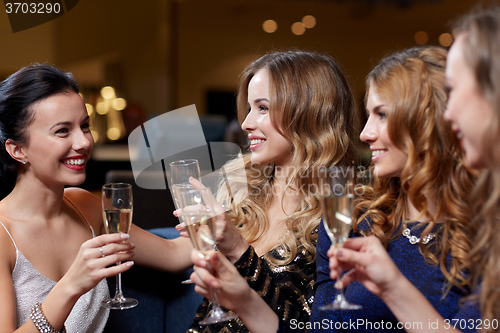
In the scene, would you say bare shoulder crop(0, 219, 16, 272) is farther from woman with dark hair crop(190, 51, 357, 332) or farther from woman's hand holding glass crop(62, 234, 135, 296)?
woman with dark hair crop(190, 51, 357, 332)

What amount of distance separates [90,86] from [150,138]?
5599mm

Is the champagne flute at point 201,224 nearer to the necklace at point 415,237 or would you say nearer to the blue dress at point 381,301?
the blue dress at point 381,301

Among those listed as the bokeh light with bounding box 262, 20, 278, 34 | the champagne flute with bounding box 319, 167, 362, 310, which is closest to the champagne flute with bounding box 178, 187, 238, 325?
the champagne flute with bounding box 319, 167, 362, 310

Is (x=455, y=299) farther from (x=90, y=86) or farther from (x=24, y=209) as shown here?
(x=90, y=86)

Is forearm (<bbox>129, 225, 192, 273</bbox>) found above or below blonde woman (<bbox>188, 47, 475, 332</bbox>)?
below

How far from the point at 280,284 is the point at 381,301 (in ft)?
1.22

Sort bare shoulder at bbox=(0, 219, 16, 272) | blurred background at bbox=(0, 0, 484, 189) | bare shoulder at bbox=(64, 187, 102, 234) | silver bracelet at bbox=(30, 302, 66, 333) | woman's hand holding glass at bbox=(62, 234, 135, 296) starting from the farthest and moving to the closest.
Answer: blurred background at bbox=(0, 0, 484, 189) → bare shoulder at bbox=(64, 187, 102, 234) → bare shoulder at bbox=(0, 219, 16, 272) → silver bracelet at bbox=(30, 302, 66, 333) → woman's hand holding glass at bbox=(62, 234, 135, 296)

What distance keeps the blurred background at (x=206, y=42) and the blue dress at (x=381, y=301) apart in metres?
5.42

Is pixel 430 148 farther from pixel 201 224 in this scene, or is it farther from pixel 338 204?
pixel 201 224

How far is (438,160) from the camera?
133 centimetres

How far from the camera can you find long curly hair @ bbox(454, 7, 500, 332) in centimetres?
90

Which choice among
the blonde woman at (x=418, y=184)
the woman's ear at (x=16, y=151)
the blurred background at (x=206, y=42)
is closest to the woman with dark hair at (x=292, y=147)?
the blonde woman at (x=418, y=184)

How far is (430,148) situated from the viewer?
131 centimetres

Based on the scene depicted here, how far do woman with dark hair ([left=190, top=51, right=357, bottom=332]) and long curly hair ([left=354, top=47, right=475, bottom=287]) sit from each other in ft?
1.40
